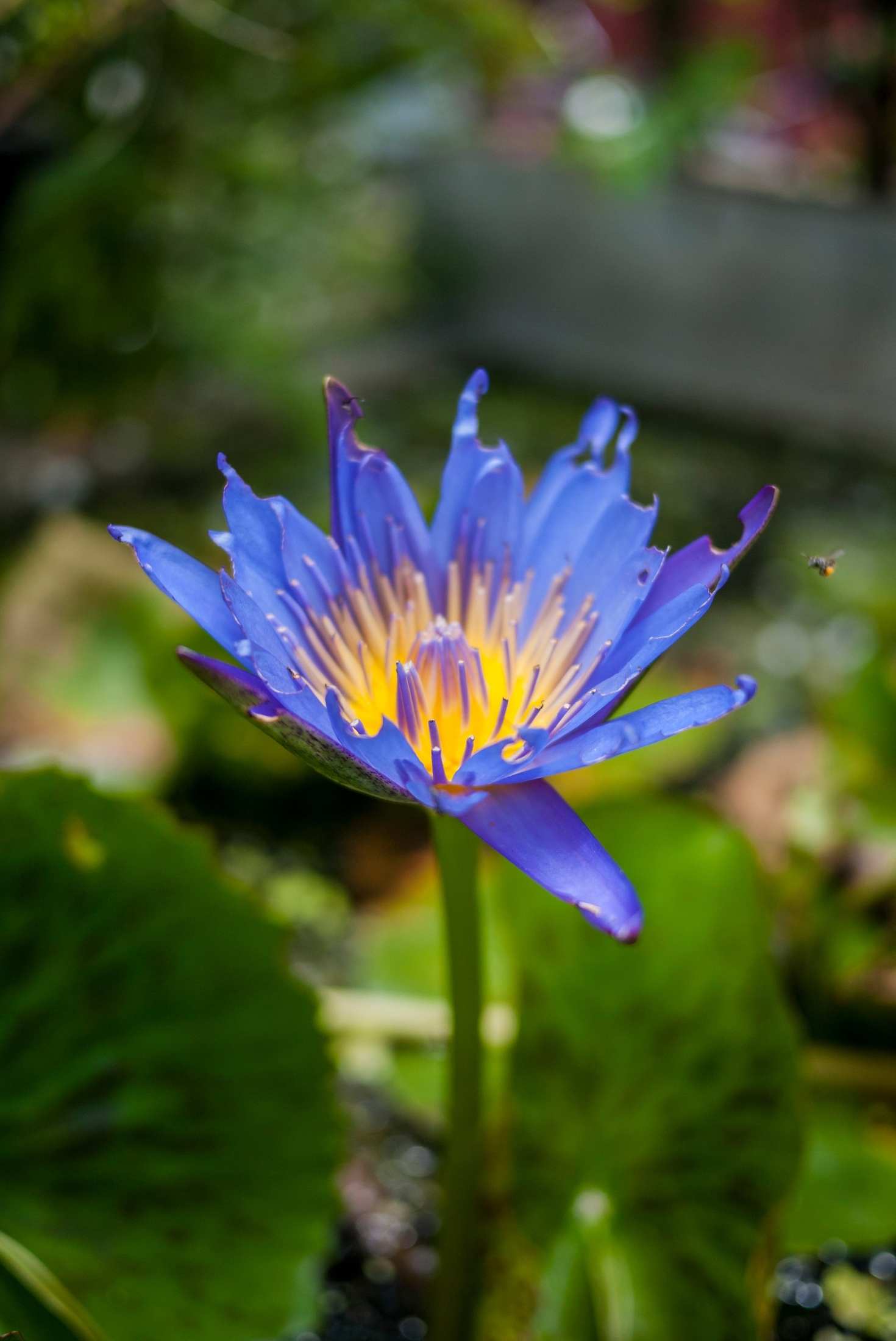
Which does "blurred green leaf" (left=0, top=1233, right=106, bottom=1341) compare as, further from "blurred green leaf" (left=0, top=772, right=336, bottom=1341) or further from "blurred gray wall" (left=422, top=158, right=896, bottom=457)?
"blurred gray wall" (left=422, top=158, right=896, bottom=457)

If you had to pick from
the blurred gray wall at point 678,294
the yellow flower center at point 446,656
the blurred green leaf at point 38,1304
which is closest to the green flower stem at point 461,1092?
the yellow flower center at point 446,656

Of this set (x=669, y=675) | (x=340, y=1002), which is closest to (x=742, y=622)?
(x=669, y=675)

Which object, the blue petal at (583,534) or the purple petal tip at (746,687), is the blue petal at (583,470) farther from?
the purple petal tip at (746,687)

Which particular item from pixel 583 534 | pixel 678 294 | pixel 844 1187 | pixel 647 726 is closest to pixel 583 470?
pixel 583 534

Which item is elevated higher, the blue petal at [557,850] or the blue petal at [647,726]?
the blue petal at [647,726]

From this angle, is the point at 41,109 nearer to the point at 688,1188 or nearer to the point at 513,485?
the point at 513,485

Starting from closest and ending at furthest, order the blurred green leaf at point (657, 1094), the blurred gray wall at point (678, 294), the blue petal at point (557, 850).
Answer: the blue petal at point (557, 850)
the blurred green leaf at point (657, 1094)
the blurred gray wall at point (678, 294)

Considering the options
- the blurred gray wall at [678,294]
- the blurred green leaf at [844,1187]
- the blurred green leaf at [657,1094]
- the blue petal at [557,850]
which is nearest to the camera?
the blue petal at [557,850]

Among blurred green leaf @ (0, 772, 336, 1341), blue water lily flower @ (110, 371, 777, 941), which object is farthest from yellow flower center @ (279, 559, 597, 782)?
blurred green leaf @ (0, 772, 336, 1341)
